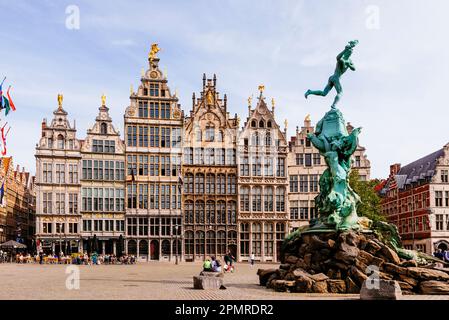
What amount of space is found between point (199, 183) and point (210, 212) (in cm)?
339

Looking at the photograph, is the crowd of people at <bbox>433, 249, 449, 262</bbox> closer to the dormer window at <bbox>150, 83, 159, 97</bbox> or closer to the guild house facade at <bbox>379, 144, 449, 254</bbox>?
the guild house facade at <bbox>379, 144, 449, 254</bbox>

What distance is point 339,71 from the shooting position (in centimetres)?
3316

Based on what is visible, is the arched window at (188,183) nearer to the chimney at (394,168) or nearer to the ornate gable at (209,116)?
the ornate gable at (209,116)

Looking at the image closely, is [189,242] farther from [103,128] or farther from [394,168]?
[394,168]

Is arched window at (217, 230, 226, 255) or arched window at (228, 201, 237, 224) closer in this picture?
arched window at (217, 230, 226, 255)

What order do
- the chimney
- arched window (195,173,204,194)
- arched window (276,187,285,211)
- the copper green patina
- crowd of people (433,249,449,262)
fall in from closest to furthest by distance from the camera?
the copper green patina < crowd of people (433,249,449,262) < arched window (195,173,204,194) < arched window (276,187,285,211) < the chimney

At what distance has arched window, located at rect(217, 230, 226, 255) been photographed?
222ft

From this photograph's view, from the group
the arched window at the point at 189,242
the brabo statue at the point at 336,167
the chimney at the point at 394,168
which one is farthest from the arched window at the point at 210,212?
the brabo statue at the point at 336,167

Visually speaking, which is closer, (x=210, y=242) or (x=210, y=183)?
(x=210, y=242)

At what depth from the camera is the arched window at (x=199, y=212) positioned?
67.7 meters

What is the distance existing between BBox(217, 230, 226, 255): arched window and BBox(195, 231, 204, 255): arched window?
5.73 ft

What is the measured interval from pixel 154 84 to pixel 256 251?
842 inches

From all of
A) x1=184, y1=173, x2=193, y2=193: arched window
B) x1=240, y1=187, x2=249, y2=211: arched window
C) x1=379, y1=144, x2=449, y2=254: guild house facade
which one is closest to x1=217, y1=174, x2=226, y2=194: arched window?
x1=240, y1=187, x2=249, y2=211: arched window

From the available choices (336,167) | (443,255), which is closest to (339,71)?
(336,167)
